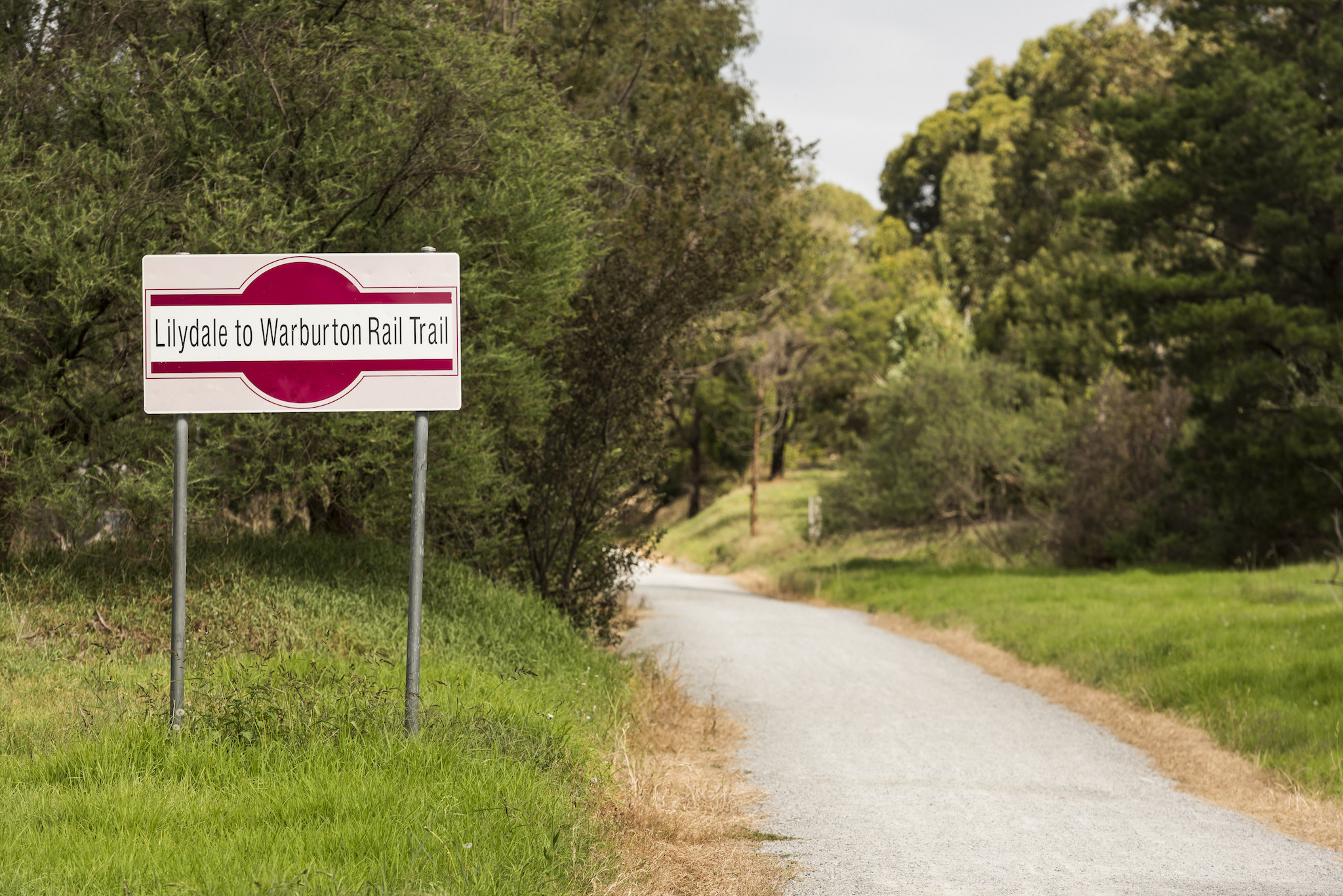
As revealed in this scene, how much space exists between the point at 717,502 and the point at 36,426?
47.3 m

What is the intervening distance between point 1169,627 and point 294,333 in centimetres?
1188

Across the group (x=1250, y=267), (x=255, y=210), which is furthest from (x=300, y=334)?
(x=1250, y=267)

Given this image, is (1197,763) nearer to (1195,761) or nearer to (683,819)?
(1195,761)

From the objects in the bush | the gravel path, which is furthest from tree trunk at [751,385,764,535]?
the gravel path

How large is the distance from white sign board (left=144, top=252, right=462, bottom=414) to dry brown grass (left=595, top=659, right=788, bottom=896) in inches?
98.1

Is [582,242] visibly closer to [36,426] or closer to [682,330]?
[682,330]

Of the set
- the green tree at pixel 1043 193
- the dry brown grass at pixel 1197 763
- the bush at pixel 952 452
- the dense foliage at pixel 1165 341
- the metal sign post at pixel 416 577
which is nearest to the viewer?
the metal sign post at pixel 416 577

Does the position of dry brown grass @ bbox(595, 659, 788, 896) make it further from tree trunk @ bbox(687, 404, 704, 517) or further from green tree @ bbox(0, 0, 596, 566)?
tree trunk @ bbox(687, 404, 704, 517)

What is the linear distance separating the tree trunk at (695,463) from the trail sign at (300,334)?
51.8 m

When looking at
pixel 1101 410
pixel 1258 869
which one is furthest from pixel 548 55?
pixel 1101 410

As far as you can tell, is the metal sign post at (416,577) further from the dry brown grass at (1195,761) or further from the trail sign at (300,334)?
the dry brown grass at (1195,761)

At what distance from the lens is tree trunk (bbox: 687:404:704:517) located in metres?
59.5

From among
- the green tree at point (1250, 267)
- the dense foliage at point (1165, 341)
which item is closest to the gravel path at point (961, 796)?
the dense foliage at point (1165, 341)

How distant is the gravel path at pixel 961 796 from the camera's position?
6195 millimetres
